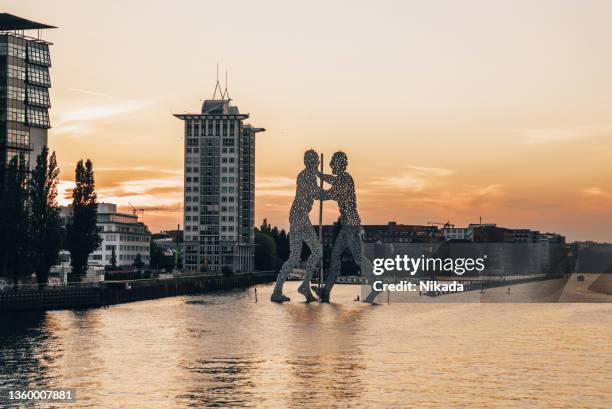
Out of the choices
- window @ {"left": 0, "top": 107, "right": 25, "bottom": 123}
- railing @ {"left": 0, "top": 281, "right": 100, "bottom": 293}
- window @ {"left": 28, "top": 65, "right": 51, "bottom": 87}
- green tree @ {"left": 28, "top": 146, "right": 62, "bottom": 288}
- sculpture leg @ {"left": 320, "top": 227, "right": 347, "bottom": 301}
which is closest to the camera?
railing @ {"left": 0, "top": 281, "right": 100, "bottom": 293}

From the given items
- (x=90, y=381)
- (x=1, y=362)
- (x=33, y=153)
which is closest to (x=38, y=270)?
(x=33, y=153)

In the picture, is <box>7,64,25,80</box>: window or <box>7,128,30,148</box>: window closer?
<box>7,128,30,148</box>: window

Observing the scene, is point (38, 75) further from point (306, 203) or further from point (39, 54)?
point (306, 203)

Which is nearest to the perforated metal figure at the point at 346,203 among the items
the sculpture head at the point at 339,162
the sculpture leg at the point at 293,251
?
the sculpture head at the point at 339,162

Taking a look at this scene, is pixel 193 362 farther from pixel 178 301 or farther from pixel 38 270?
pixel 178 301

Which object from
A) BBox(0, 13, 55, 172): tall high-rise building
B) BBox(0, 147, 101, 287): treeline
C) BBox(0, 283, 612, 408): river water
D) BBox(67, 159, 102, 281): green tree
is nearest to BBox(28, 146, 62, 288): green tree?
BBox(0, 147, 101, 287): treeline

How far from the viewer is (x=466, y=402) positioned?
43688 millimetres

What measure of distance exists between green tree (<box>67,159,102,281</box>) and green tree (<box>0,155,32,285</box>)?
16.5 metres

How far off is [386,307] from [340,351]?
51.9 metres

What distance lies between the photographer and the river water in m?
44.7

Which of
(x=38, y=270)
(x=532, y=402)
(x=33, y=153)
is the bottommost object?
(x=532, y=402)

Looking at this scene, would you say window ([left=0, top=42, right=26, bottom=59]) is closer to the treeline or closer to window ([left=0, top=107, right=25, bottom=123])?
window ([left=0, top=107, right=25, bottom=123])

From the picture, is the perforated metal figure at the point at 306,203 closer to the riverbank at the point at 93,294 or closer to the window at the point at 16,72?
the riverbank at the point at 93,294

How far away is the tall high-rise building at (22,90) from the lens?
12862 cm
